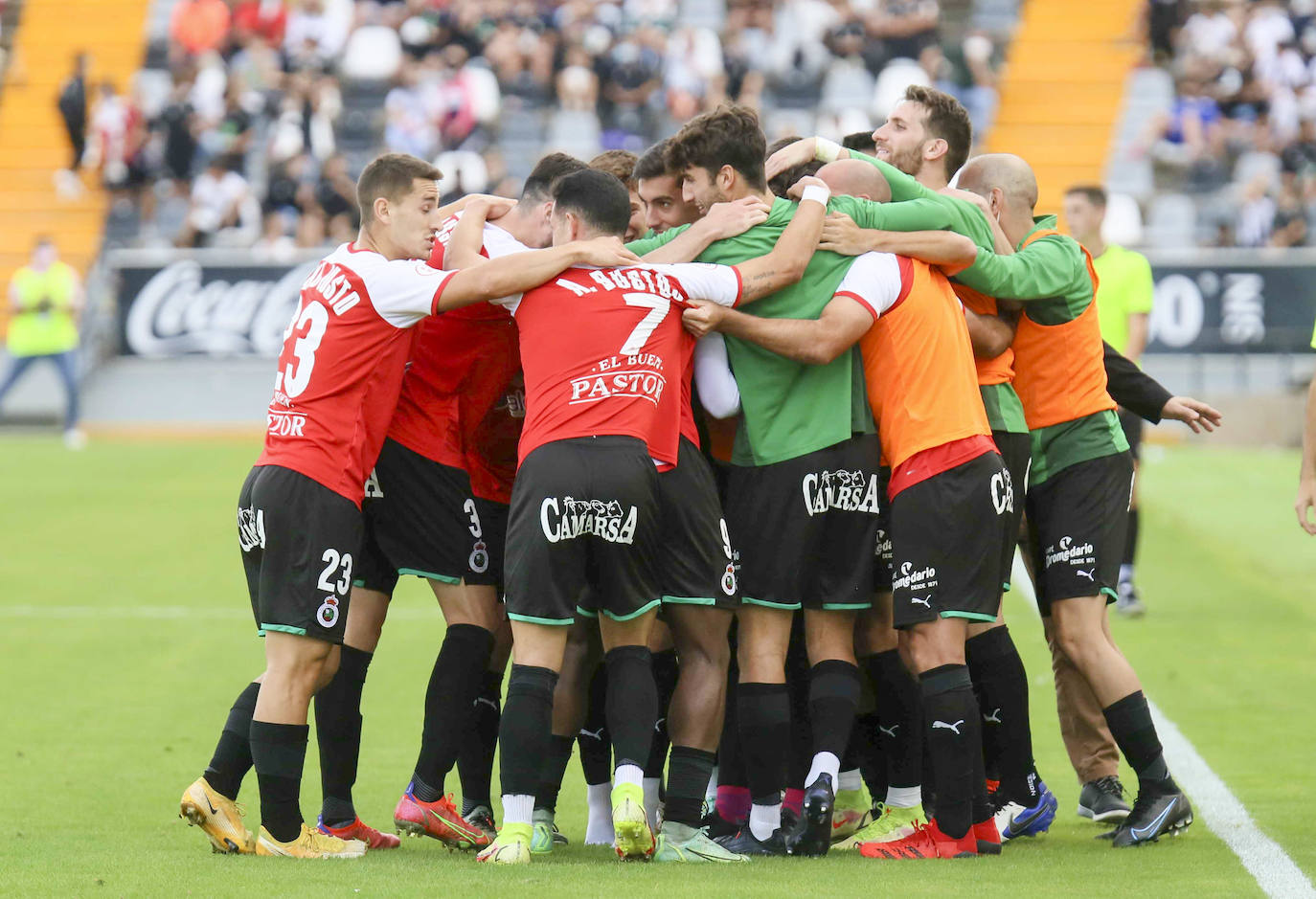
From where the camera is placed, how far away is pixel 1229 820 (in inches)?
247

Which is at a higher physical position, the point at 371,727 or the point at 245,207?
the point at 245,207

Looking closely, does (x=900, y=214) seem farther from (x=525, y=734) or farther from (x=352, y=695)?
(x=352, y=695)

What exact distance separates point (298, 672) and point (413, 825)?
67cm

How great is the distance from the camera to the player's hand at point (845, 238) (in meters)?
5.86

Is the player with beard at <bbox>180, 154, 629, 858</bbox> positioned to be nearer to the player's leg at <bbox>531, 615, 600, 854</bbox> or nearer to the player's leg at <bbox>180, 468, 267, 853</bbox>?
the player's leg at <bbox>180, 468, 267, 853</bbox>

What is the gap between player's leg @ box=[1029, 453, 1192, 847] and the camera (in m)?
5.99

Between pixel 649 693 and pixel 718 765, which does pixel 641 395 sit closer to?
pixel 649 693

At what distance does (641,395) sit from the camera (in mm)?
5609

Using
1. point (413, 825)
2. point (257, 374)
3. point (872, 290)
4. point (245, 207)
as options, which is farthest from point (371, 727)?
point (245, 207)

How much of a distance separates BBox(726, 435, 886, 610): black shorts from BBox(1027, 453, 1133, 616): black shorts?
75 centimetres

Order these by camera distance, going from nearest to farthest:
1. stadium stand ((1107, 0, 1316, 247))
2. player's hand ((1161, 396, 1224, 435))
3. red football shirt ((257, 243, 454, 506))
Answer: red football shirt ((257, 243, 454, 506)), player's hand ((1161, 396, 1224, 435)), stadium stand ((1107, 0, 1316, 247))

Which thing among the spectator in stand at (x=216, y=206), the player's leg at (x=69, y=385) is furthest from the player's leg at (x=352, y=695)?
the spectator in stand at (x=216, y=206)

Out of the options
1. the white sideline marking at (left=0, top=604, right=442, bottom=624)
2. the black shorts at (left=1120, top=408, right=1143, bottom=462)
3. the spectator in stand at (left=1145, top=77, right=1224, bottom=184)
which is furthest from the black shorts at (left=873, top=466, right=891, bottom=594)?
the spectator in stand at (left=1145, top=77, right=1224, bottom=184)

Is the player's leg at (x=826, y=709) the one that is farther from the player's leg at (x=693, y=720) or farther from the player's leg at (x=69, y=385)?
the player's leg at (x=69, y=385)
